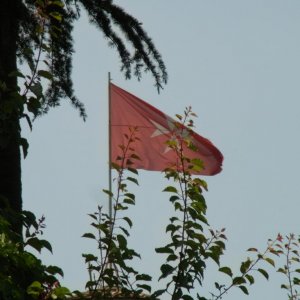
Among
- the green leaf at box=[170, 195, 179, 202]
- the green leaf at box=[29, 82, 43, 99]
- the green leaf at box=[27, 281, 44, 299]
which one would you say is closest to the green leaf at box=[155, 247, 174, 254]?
the green leaf at box=[170, 195, 179, 202]

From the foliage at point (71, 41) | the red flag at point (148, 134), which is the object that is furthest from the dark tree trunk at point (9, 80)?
the red flag at point (148, 134)

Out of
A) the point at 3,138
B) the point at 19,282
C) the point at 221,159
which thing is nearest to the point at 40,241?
the point at 19,282

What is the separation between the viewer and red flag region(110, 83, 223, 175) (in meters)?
11.6

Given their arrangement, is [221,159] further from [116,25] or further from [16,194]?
[16,194]

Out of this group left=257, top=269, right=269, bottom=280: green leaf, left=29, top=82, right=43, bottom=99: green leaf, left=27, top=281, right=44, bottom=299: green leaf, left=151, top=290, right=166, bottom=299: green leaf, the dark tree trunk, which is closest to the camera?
left=27, top=281, right=44, bottom=299: green leaf

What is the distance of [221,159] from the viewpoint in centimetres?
1174

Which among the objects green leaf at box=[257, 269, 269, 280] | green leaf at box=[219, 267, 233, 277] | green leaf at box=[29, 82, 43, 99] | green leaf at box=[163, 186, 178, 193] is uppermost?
green leaf at box=[29, 82, 43, 99]

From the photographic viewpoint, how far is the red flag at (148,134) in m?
11.6

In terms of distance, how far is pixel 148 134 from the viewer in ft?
39.5

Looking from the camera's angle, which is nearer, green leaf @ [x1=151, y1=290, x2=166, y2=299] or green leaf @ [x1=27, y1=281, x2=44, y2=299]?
green leaf @ [x1=27, y1=281, x2=44, y2=299]

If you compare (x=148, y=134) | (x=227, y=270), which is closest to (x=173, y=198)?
(x=227, y=270)

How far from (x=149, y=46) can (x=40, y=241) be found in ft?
16.9

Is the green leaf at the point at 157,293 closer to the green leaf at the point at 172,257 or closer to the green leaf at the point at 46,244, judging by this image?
the green leaf at the point at 172,257

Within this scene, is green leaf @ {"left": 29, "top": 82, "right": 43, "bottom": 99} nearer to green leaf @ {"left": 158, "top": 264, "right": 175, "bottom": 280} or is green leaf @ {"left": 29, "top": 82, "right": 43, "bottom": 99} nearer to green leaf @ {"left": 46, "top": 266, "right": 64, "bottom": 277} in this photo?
green leaf @ {"left": 46, "top": 266, "right": 64, "bottom": 277}
